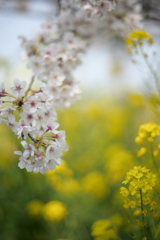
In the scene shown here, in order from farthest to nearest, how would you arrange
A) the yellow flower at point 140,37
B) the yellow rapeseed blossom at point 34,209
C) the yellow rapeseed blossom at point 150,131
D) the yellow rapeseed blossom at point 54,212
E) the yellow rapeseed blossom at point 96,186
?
the yellow rapeseed blossom at point 96,186 < the yellow rapeseed blossom at point 34,209 < the yellow rapeseed blossom at point 54,212 < the yellow flower at point 140,37 < the yellow rapeseed blossom at point 150,131

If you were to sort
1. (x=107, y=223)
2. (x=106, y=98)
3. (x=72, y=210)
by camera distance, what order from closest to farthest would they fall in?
(x=107, y=223)
(x=72, y=210)
(x=106, y=98)

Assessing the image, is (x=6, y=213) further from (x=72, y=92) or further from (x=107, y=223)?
(x=72, y=92)

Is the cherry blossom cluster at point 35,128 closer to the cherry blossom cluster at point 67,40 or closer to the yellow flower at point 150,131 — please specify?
the cherry blossom cluster at point 67,40

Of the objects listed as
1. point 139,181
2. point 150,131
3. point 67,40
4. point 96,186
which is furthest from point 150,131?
point 96,186

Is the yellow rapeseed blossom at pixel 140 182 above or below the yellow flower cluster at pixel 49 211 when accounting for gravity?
below

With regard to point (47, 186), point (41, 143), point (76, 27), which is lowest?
point (41, 143)

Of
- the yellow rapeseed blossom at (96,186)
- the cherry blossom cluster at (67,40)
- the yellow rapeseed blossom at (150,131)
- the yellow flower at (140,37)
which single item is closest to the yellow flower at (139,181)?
the yellow rapeseed blossom at (150,131)

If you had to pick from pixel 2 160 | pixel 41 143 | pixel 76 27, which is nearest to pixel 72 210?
pixel 2 160

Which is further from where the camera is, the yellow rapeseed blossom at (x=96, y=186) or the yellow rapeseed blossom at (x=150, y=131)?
the yellow rapeseed blossom at (x=96, y=186)

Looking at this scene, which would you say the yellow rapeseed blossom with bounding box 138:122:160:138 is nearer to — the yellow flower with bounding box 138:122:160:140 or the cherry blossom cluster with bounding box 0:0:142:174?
the yellow flower with bounding box 138:122:160:140
